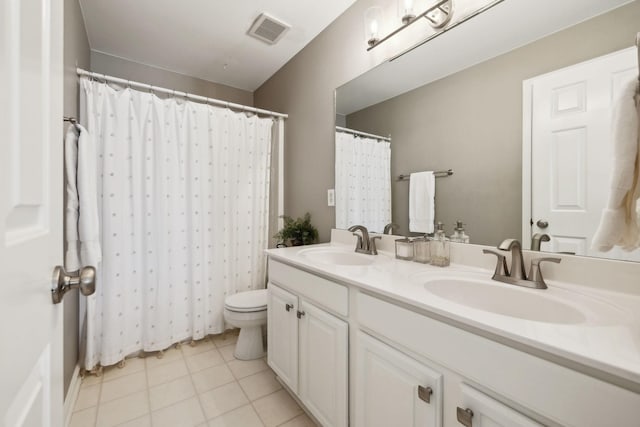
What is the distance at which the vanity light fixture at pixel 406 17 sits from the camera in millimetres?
1324

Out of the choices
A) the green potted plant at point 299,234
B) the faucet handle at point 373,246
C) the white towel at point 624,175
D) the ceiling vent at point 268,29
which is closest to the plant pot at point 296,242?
the green potted plant at point 299,234

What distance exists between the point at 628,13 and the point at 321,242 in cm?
183

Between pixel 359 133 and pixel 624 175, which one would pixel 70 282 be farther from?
pixel 359 133

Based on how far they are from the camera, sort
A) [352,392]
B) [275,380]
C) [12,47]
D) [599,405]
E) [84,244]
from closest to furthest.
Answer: [12,47] → [599,405] → [352,392] → [84,244] → [275,380]

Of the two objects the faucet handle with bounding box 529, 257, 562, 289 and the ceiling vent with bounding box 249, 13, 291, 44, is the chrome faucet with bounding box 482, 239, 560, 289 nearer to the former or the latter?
the faucet handle with bounding box 529, 257, 562, 289

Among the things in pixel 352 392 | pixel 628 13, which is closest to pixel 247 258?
pixel 352 392

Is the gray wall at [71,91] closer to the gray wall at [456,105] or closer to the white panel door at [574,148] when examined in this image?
the gray wall at [456,105]

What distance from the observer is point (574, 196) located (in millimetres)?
959

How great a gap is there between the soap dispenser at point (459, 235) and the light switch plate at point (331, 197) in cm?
92

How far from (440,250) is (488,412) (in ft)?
2.32

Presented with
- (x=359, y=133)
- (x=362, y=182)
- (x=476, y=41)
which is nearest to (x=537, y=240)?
(x=476, y=41)

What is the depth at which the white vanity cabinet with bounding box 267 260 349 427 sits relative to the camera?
1.15 metres

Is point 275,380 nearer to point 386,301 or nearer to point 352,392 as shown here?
point 352,392

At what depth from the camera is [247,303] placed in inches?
77.9
